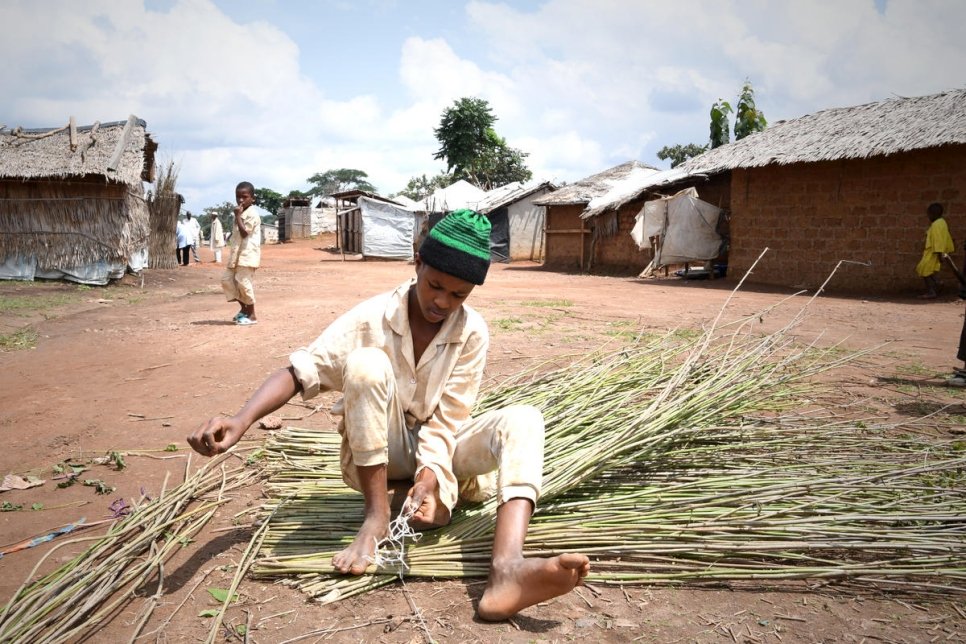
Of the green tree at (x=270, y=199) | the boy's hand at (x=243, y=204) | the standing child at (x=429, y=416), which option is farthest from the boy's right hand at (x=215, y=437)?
the green tree at (x=270, y=199)

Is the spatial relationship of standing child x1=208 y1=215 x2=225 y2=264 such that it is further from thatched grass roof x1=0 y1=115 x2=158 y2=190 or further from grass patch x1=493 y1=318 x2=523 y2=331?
grass patch x1=493 y1=318 x2=523 y2=331

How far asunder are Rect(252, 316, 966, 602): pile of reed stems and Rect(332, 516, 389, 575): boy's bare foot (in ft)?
0.11

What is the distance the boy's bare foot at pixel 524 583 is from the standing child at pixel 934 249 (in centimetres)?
853

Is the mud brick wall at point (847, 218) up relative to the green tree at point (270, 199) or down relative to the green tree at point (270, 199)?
down

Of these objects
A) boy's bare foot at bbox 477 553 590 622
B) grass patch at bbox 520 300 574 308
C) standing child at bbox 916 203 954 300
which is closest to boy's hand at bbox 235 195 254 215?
grass patch at bbox 520 300 574 308

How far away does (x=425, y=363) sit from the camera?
171cm

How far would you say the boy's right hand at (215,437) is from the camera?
134 cm

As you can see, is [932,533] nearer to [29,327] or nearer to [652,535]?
[652,535]

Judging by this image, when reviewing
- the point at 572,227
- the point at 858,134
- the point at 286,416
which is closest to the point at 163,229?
the point at 572,227

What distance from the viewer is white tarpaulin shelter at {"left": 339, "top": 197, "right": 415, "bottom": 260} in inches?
780

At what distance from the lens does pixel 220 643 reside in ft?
4.26

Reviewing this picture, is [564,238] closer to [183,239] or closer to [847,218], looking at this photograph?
[847,218]

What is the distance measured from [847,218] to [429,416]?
9.65 m

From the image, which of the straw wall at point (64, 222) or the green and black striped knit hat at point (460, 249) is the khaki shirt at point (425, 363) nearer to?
the green and black striped knit hat at point (460, 249)
